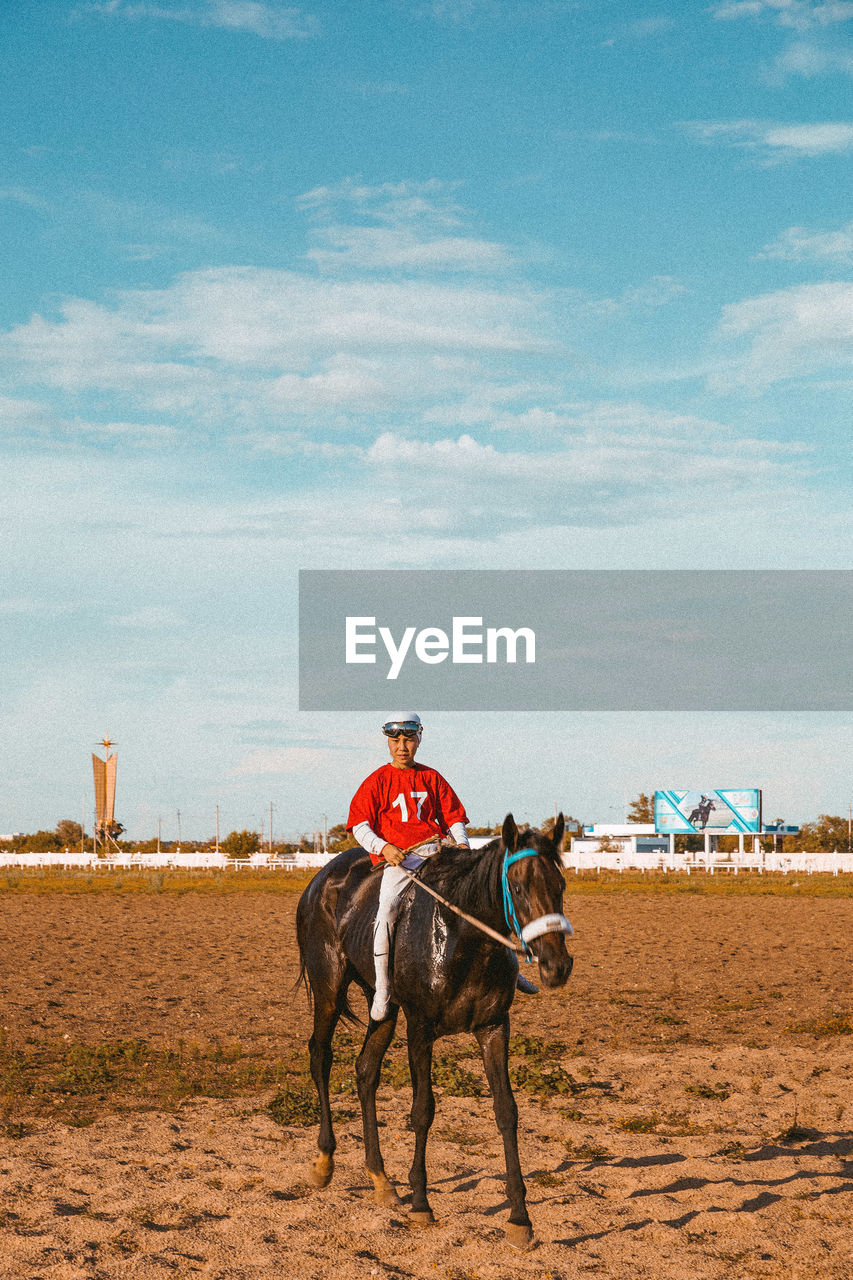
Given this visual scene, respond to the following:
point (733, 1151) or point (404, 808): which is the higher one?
point (404, 808)

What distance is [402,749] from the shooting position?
7.93m

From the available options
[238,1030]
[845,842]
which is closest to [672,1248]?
[238,1030]

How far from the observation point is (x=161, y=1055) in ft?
39.5

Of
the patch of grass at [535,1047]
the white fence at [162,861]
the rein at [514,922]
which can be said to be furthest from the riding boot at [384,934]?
the white fence at [162,861]

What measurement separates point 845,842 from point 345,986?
346 ft

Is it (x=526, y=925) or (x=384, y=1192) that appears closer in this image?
(x=526, y=925)

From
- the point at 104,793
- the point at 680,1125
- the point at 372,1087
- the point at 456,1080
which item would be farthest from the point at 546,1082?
the point at 104,793

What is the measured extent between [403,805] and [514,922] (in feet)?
5.34

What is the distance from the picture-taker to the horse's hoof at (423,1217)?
6.73m

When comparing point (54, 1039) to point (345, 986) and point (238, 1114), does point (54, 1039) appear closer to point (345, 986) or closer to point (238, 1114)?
point (238, 1114)

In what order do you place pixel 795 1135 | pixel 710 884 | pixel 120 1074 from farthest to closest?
pixel 710 884 < pixel 120 1074 < pixel 795 1135

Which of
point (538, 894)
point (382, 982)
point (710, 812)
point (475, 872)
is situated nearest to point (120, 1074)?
point (382, 982)

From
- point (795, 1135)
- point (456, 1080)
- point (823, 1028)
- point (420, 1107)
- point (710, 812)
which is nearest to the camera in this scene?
point (420, 1107)

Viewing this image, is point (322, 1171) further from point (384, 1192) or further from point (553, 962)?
point (553, 962)
